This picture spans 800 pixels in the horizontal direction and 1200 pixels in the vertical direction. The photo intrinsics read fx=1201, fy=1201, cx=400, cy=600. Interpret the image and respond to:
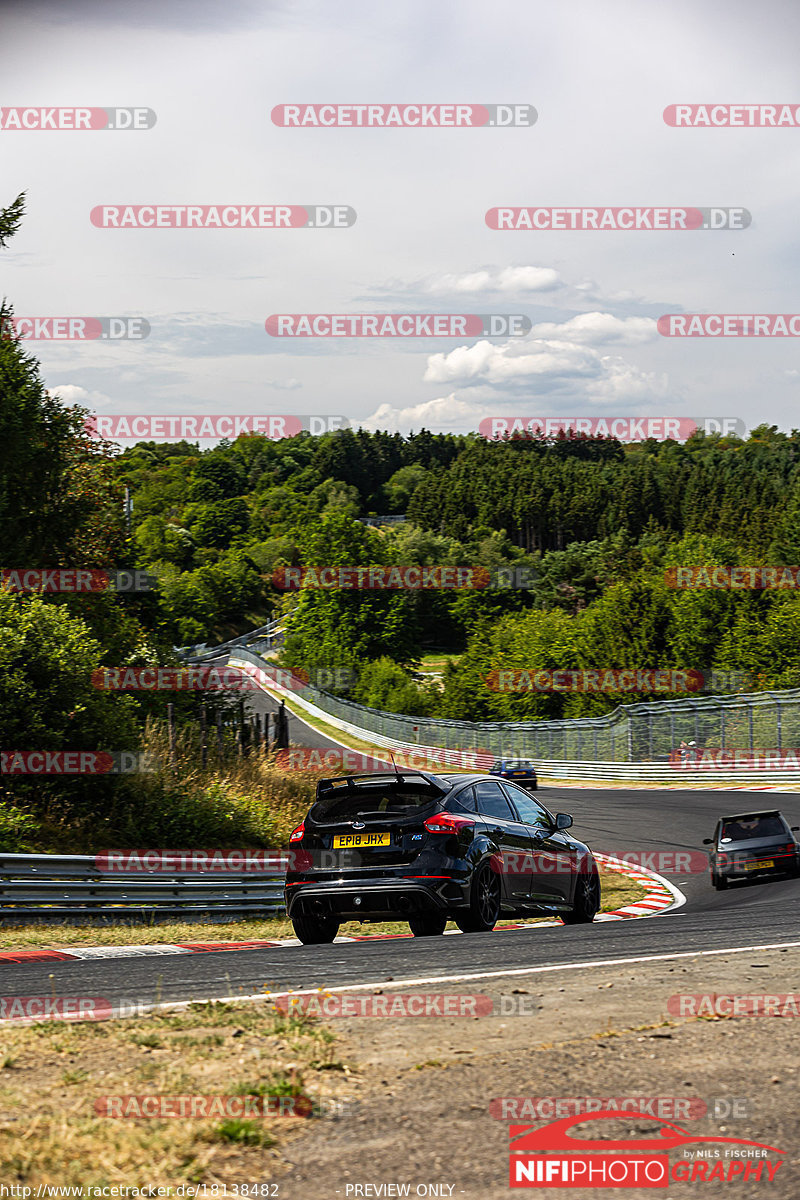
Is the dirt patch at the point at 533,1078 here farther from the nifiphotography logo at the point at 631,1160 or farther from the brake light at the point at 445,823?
the brake light at the point at 445,823

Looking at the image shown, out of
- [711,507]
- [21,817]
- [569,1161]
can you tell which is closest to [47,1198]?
[569,1161]

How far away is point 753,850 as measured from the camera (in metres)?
18.2

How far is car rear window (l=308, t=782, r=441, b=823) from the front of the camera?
34.7 feet

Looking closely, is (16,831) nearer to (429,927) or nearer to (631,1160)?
(429,927)

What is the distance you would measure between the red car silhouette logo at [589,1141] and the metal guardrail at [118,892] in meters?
8.75

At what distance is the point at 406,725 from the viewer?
67000 mm

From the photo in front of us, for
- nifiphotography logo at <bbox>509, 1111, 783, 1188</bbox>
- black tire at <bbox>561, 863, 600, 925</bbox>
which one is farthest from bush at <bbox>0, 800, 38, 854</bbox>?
nifiphotography logo at <bbox>509, 1111, 783, 1188</bbox>

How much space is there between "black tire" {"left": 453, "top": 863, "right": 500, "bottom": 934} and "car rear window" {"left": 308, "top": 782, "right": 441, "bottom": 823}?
0.78 meters

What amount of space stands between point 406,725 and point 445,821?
5678cm

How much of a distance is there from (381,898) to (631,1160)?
6296 mm

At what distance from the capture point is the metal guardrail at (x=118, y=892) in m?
12.3

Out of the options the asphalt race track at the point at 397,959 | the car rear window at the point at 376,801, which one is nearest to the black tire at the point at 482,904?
the asphalt race track at the point at 397,959

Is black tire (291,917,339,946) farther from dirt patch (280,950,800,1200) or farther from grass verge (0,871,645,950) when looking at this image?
dirt patch (280,950,800,1200)

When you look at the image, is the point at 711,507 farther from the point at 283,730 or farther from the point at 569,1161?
the point at 569,1161
